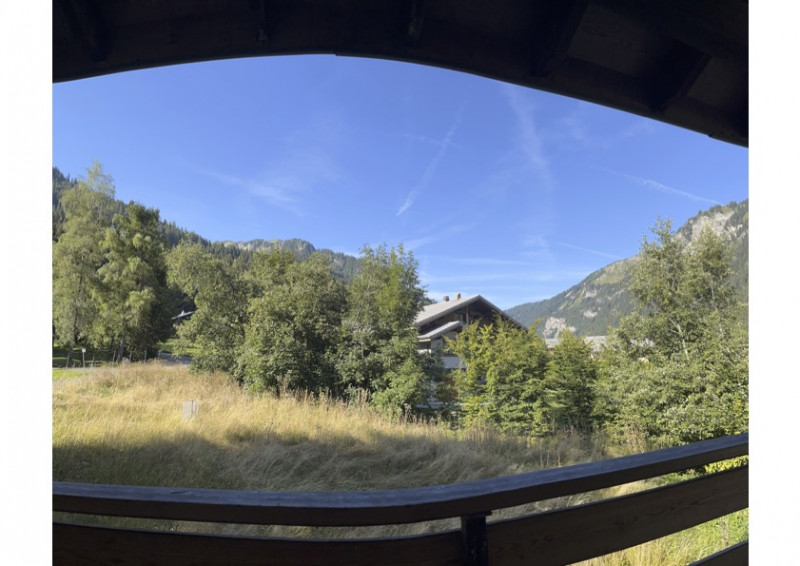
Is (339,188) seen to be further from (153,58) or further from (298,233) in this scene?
(153,58)

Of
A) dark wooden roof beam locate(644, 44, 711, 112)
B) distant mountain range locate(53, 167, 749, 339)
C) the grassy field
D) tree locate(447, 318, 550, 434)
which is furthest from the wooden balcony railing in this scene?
tree locate(447, 318, 550, 434)

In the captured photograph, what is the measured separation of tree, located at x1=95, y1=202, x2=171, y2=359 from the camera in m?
12.6

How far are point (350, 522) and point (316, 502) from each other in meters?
0.05

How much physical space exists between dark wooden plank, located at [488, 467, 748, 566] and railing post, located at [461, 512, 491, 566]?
23 millimetres

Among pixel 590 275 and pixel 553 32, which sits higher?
pixel 590 275

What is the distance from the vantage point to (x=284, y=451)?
4484mm

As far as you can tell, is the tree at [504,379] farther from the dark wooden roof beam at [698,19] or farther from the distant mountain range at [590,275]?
the dark wooden roof beam at [698,19]

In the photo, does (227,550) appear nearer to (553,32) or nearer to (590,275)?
(553,32)

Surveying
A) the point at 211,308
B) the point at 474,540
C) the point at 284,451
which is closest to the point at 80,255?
the point at 211,308

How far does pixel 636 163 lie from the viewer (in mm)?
31938

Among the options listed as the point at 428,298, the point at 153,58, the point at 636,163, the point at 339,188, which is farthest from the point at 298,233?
the point at 636,163

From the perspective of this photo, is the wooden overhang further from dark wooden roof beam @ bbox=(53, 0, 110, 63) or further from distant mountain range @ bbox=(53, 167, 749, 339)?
distant mountain range @ bbox=(53, 167, 749, 339)

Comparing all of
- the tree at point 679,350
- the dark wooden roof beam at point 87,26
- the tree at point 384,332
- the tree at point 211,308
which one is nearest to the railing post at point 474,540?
the dark wooden roof beam at point 87,26

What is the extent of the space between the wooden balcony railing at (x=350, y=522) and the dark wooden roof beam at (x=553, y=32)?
1021mm
